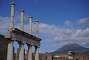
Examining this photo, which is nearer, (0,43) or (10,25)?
(10,25)

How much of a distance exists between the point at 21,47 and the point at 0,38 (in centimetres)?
352

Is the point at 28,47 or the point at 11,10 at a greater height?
the point at 11,10

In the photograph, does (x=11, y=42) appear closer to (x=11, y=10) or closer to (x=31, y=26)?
(x=11, y=10)

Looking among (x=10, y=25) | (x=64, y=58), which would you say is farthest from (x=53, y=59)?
(x=10, y=25)

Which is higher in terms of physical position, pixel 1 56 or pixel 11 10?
pixel 11 10

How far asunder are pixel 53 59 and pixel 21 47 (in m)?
30.2

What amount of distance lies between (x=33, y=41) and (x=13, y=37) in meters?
10.0

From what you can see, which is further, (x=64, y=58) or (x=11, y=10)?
(x=64, y=58)

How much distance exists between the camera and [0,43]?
42625 mm

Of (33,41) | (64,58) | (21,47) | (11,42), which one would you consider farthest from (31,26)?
(64,58)

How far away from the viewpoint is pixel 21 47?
142 feet

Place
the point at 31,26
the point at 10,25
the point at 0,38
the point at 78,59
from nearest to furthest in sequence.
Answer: the point at 10,25
the point at 0,38
the point at 31,26
the point at 78,59

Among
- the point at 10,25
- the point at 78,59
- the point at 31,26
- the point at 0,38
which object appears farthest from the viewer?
the point at 78,59

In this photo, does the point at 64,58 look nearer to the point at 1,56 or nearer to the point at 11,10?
the point at 1,56
